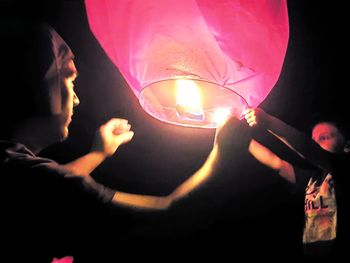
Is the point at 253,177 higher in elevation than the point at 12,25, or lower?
lower

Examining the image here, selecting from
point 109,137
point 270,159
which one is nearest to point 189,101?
point 109,137

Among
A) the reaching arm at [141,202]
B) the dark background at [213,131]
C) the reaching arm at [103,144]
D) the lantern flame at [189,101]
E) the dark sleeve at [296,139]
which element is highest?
the lantern flame at [189,101]

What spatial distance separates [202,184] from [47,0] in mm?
2868

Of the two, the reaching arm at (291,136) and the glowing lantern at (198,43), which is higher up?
the glowing lantern at (198,43)

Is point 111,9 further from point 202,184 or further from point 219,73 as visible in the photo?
point 202,184

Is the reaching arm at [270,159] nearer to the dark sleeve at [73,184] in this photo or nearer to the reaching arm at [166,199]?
the reaching arm at [166,199]

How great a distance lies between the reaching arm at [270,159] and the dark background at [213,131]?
559 mm

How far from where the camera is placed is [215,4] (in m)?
1.16

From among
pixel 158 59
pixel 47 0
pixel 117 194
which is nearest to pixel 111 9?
pixel 158 59

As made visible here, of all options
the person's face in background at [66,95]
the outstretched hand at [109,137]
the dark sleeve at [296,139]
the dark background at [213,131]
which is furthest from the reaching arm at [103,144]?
the dark background at [213,131]

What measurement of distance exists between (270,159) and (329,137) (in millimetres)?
1144

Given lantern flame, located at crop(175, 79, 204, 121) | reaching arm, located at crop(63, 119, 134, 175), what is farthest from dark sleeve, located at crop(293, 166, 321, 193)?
lantern flame, located at crop(175, 79, 204, 121)

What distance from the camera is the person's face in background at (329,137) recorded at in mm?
3625

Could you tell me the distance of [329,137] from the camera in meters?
3.67
